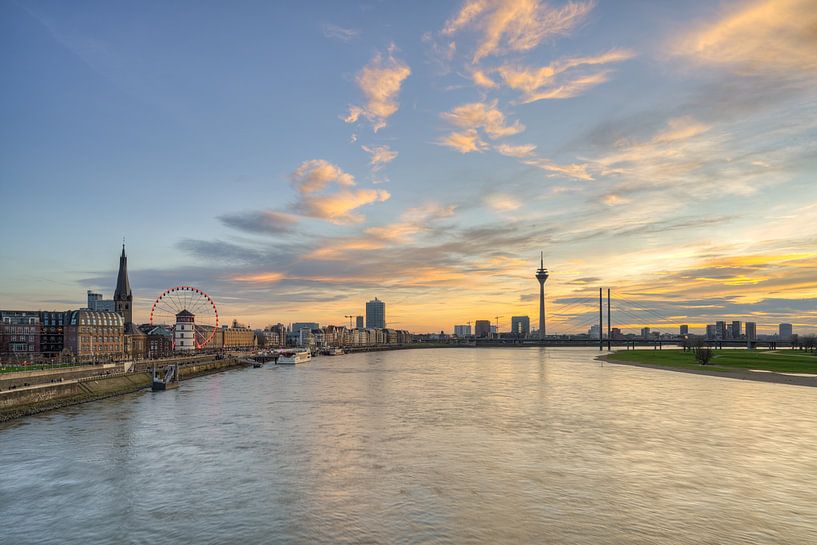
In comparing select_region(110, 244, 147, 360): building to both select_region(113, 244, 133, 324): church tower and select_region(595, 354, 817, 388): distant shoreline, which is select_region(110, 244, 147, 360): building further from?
select_region(595, 354, 817, 388): distant shoreline

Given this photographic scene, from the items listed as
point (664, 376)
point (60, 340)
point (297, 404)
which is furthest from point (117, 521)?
point (60, 340)

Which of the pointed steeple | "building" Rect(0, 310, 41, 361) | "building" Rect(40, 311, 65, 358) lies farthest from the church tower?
"building" Rect(0, 310, 41, 361)

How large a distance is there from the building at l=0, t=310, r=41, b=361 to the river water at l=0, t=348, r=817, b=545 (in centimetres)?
10670

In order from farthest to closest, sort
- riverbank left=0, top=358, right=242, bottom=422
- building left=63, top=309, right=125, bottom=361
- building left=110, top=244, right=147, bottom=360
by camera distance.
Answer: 1. building left=110, top=244, right=147, bottom=360
2. building left=63, top=309, right=125, bottom=361
3. riverbank left=0, top=358, right=242, bottom=422

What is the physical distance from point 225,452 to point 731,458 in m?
33.1

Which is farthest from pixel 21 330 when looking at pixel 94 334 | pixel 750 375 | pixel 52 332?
pixel 750 375

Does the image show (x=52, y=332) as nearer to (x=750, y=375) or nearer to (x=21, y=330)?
(x=21, y=330)

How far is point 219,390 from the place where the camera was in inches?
3258

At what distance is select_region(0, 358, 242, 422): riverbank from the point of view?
53000 mm

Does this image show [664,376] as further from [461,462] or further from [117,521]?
[117,521]

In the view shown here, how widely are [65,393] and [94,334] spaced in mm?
101257

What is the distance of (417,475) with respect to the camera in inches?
1162

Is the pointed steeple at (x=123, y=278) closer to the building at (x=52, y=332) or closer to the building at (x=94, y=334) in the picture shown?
the building at (x=94, y=334)

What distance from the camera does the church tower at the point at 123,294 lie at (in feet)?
573
